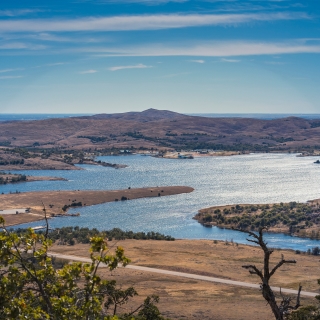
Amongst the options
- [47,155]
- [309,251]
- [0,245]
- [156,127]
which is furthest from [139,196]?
[156,127]

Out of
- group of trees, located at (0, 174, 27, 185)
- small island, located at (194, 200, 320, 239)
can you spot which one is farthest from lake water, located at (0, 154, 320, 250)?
group of trees, located at (0, 174, 27, 185)

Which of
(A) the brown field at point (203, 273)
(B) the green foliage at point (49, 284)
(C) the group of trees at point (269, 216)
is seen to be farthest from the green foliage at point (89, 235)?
(B) the green foliage at point (49, 284)

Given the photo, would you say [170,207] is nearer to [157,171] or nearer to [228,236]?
[228,236]

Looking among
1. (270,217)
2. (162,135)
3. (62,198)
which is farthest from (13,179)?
(162,135)

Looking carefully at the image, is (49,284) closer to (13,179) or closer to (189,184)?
(189,184)

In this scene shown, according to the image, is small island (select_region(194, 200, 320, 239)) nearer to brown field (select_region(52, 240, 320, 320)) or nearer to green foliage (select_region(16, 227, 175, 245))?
green foliage (select_region(16, 227, 175, 245))
